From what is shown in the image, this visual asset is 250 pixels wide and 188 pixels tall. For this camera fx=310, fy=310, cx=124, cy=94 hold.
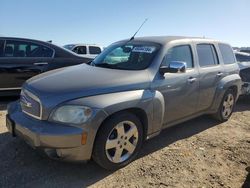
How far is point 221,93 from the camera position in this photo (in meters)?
5.86

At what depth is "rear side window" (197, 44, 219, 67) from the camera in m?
5.39

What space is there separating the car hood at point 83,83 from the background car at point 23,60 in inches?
103

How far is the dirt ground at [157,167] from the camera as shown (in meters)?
3.71

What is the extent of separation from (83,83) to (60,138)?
77cm

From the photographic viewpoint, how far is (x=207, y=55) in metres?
5.61

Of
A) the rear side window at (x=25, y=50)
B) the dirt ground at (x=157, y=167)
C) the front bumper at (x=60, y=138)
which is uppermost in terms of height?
the rear side window at (x=25, y=50)

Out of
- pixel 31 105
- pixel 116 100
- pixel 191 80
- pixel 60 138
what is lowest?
pixel 60 138

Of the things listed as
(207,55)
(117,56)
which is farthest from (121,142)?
(207,55)

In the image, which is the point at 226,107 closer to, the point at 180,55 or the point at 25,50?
the point at 180,55

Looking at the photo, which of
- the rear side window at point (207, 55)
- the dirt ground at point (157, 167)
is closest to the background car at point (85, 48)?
the rear side window at point (207, 55)

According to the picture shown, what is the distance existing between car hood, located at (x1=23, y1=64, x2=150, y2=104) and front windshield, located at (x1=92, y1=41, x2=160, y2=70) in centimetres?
22

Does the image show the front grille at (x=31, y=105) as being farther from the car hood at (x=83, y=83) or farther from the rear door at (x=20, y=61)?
the rear door at (x=20, y=61)

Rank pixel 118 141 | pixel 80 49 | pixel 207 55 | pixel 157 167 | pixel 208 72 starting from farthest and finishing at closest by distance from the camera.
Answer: pixel 80 49 → pixel 207 55 → pixel 208 72 → pixel 157 167 → pixel 118 141

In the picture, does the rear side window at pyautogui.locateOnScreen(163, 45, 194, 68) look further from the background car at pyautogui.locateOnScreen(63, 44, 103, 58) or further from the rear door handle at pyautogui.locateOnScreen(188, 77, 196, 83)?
the background car at pyautogui.locateOnScreen(63, 44, 103, 58)
